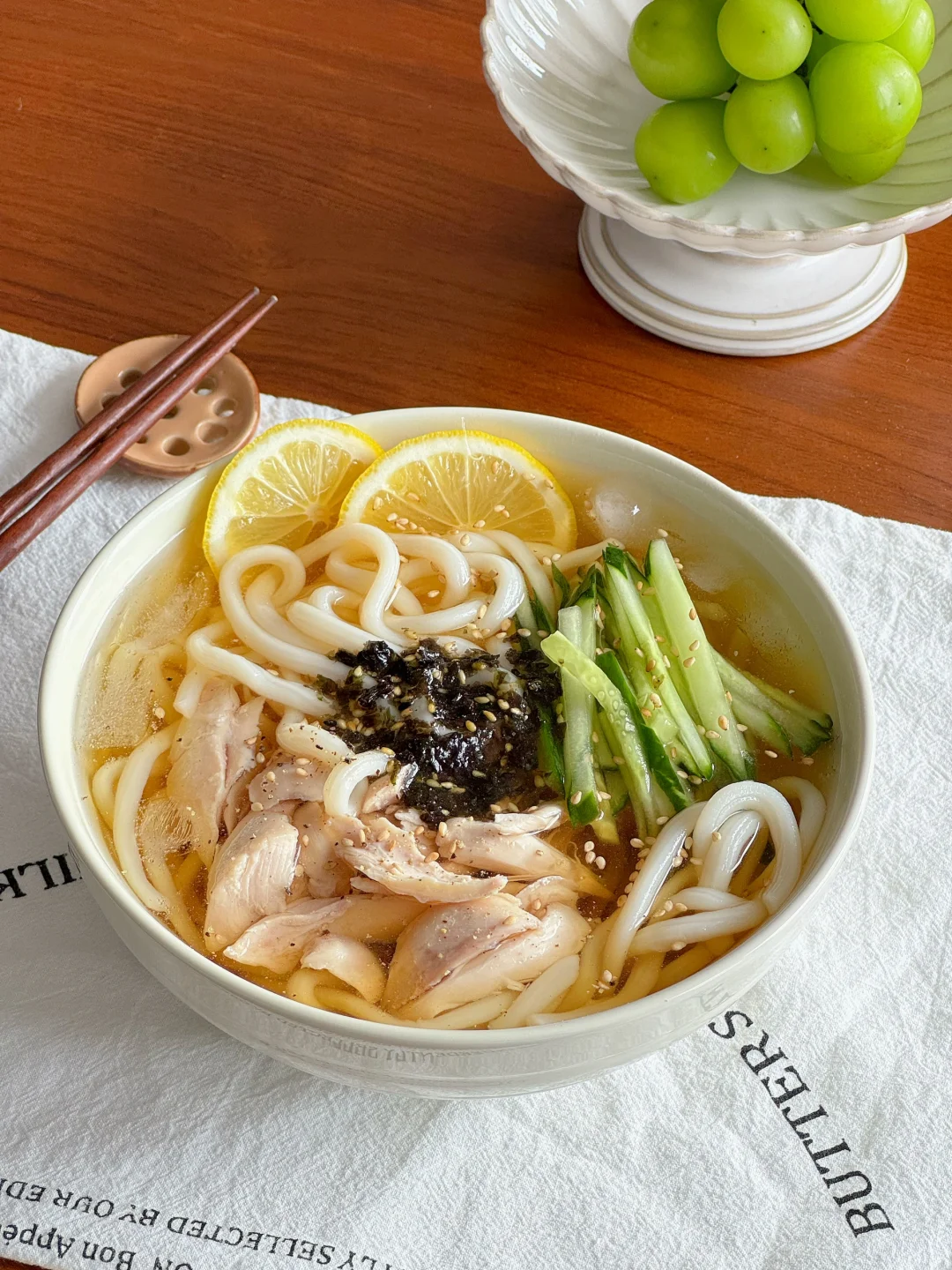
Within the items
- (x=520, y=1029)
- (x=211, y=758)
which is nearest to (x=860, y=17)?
(x=211, y=758)

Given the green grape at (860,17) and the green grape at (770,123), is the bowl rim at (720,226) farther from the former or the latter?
the green grape at (860,17)

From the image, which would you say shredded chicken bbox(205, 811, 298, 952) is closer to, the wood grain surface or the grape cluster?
the wood grain surface

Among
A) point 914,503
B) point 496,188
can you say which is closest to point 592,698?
point 914,503

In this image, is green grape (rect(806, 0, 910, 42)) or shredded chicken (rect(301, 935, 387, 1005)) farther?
green grape (rect(806, 0, 910, 42))

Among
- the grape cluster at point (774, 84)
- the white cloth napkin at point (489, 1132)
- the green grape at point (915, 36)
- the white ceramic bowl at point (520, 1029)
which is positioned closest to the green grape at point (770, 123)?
the grape cluster at point (774, 84)

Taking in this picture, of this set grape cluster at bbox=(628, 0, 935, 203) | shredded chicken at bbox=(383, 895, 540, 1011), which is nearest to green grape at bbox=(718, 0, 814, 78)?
grape cluster at bbox=(628, 0, 935, 203)
